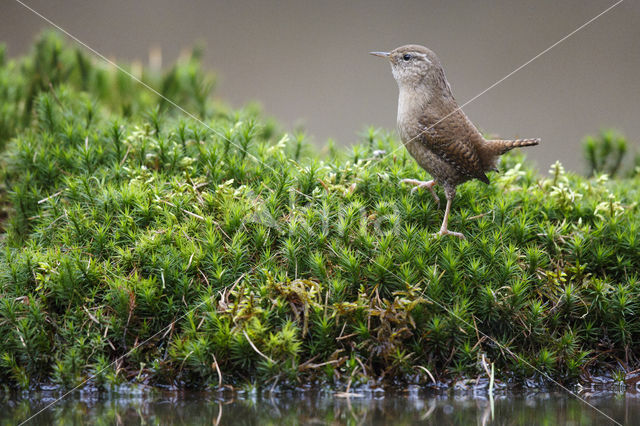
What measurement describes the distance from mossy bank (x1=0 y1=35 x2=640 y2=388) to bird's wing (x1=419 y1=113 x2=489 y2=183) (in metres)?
0.34

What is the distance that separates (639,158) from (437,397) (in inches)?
210

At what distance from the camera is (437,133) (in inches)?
181

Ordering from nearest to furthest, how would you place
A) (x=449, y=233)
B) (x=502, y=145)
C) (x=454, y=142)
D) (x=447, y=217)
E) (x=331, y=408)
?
(x=331, y=408) → (x=449, y=233) → (x=447, y=217) → (x=454, y=142) → (x=502, y=145)

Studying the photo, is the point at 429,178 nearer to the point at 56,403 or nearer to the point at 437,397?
the point at 437,397

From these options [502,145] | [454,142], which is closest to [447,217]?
[454,142]

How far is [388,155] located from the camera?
532 cm

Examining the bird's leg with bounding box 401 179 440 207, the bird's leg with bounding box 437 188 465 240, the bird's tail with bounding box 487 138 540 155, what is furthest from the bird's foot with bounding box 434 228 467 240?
the bird's tail with bounding box 487 138 540 155

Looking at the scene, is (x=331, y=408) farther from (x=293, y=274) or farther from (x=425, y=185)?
(x=425, y=185)

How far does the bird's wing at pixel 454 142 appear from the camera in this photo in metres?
4.54

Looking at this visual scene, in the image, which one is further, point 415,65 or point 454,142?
point 415,65

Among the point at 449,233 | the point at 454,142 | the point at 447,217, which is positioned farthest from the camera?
the point at 454,142

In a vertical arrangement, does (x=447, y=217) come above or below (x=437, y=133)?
below

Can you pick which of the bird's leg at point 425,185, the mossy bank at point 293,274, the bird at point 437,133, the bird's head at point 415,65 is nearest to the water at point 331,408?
the mossy bank at point 293,274

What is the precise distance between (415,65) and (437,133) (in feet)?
2.06
